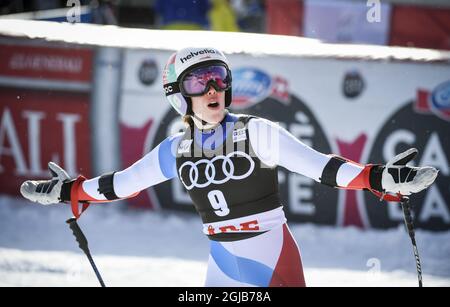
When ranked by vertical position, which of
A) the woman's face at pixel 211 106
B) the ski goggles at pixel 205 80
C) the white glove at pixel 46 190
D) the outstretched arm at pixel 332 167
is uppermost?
the ski goggles at pixel 205 80

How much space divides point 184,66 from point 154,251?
3273mm

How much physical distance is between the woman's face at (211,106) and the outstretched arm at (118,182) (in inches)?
10.1

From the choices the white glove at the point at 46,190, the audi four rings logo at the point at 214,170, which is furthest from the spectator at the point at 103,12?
the audi four rings logo at the point at 214,170

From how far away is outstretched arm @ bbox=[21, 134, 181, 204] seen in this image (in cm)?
477

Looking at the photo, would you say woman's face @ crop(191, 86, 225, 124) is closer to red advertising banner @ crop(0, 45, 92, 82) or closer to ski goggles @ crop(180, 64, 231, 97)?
ski goggles @ crop(180, 64, 231, 97)

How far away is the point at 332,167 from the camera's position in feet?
14.3

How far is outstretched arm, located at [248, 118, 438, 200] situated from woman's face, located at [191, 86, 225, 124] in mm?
182

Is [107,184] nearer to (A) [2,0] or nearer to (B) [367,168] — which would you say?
(B) [367,168]

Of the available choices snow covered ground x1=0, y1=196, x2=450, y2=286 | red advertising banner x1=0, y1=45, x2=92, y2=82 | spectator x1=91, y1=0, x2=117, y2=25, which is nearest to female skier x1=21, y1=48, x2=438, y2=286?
snow covered ground x1=0, y1=196, x2=450, y2=286

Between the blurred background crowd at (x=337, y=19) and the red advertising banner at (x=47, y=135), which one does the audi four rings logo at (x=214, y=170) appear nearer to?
the red advertising banner at (x=47, y=135)

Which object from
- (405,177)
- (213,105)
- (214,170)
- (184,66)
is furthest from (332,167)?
(184,66)

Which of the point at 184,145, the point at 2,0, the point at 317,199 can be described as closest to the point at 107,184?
the point at 184,145

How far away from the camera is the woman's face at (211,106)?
457 cm

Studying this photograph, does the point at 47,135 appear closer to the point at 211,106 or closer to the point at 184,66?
the point at 184,66
